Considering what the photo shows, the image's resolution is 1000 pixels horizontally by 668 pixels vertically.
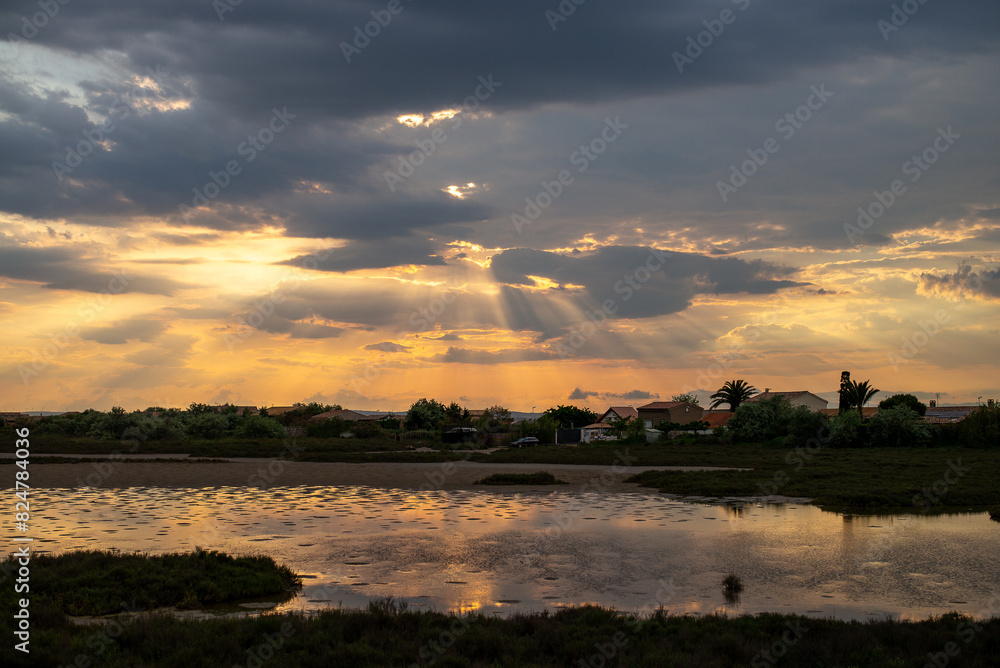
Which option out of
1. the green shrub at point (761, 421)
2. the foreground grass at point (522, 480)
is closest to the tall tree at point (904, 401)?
the green shrub at point (761, 421)

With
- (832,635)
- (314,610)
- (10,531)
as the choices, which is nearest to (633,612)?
(832,635)

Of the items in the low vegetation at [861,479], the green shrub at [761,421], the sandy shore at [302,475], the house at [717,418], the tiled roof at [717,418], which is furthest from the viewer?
the tiled roof at [717,418]

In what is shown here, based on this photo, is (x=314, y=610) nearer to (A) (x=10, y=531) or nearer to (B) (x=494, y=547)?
(B) (x=494, y=547)

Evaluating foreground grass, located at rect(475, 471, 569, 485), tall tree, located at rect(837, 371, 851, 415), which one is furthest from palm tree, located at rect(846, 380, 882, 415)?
foreground grass, located at rect(475, 471, 569, 485)

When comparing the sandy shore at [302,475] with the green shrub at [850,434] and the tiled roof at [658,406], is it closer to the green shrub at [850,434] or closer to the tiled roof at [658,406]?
the green shrub at [850,434]

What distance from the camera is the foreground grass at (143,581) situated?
12.2 m

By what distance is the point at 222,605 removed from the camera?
42.5 feet

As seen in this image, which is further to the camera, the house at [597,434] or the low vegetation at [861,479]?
the house at [597,434]

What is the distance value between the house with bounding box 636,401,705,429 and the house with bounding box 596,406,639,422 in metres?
5.80

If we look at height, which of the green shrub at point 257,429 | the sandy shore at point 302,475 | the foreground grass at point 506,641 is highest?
the green shrub at point 257,429

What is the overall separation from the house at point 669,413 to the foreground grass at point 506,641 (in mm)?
108055

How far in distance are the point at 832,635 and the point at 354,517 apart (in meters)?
17.5

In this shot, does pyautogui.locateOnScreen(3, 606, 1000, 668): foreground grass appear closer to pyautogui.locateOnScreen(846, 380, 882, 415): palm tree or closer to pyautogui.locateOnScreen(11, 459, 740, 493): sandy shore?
pyautogui.locateOnScreen(11, 459, 740, 493): sandy shore

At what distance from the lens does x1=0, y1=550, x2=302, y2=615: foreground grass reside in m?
12.2
